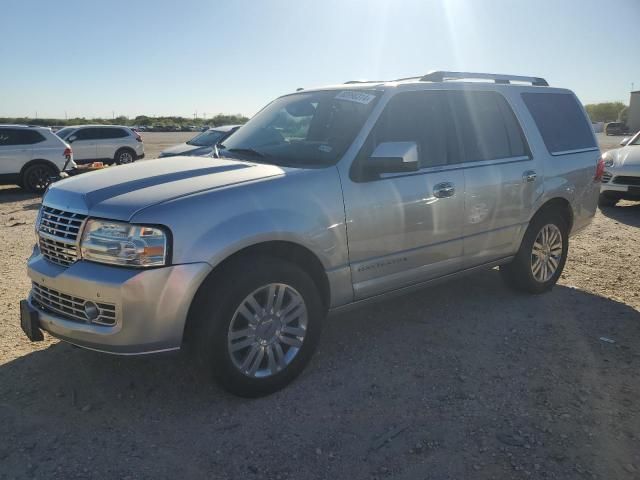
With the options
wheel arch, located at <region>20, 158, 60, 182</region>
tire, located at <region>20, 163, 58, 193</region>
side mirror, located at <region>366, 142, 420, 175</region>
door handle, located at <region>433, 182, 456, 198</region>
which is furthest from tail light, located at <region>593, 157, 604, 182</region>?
wheel arch, located at <region>20, 158, 60, 182</region>

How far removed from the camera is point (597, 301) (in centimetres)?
506

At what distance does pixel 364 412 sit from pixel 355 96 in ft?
7.36

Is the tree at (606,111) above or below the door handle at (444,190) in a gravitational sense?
above

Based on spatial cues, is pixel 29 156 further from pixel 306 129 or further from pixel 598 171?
pixel 598 171

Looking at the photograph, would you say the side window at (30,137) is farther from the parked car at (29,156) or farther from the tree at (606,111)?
the tree at (606,111)

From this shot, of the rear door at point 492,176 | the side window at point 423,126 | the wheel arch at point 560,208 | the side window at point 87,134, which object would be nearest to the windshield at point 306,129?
the side window at point 423,126

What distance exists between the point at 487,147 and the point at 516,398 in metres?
2.12

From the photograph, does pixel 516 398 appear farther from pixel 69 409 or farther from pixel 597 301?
pixel 69 409

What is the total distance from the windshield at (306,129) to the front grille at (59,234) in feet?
4.42

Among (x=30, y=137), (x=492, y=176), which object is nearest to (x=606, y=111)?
(x=30, y=137)

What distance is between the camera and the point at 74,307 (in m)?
2.94

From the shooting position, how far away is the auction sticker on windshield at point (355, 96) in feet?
12.7

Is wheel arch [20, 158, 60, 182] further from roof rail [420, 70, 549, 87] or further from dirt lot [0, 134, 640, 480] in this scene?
roof rail [420, 70, 549, 87]

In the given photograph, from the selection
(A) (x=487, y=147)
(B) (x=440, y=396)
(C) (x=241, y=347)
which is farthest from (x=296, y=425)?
(A) (x=487, y=147)
